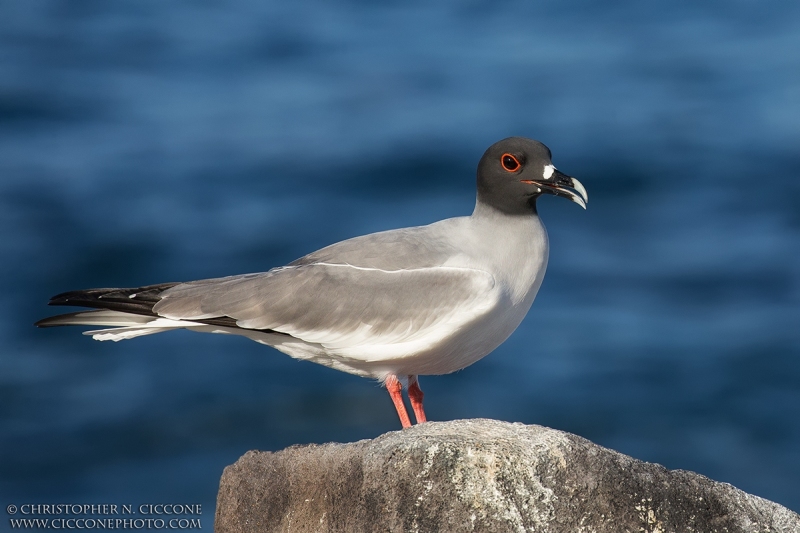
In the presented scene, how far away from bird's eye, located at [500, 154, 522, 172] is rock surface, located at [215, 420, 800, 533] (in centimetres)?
284

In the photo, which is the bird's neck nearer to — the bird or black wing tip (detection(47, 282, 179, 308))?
the bird

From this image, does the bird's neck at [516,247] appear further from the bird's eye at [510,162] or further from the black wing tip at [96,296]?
the black wing tip at [96,296]

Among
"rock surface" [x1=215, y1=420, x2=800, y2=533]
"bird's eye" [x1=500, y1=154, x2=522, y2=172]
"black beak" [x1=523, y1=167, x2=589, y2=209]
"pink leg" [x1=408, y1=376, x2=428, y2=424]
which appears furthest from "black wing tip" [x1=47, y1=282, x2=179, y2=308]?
"black beak" [x1=523, y1=167, x2=589, y2=209]

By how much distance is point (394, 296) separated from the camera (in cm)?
856

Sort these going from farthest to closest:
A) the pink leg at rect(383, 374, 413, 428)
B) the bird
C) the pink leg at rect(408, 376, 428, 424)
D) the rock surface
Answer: the pink leg at rect(408, 376, 428, 424) → the bird → the pink leg at rect(383, 374, 413, 428) → the rock surface

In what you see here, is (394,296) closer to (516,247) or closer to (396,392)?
(396,392)

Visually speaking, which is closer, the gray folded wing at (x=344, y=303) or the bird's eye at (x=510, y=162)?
the gray folded wing at (x=344, y=303)

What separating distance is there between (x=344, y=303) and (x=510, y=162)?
180 centimetres

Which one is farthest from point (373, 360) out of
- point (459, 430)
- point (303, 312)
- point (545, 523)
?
point (545, 523)

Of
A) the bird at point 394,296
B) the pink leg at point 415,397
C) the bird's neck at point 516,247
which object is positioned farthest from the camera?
the pink leg at point 415,397

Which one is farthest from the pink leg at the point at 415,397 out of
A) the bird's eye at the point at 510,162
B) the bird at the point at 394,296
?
the bird's eye at the point at 510,162

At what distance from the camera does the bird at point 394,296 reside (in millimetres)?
8375

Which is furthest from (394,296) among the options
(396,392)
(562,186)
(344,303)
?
(562,186)

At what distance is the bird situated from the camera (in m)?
8.38
